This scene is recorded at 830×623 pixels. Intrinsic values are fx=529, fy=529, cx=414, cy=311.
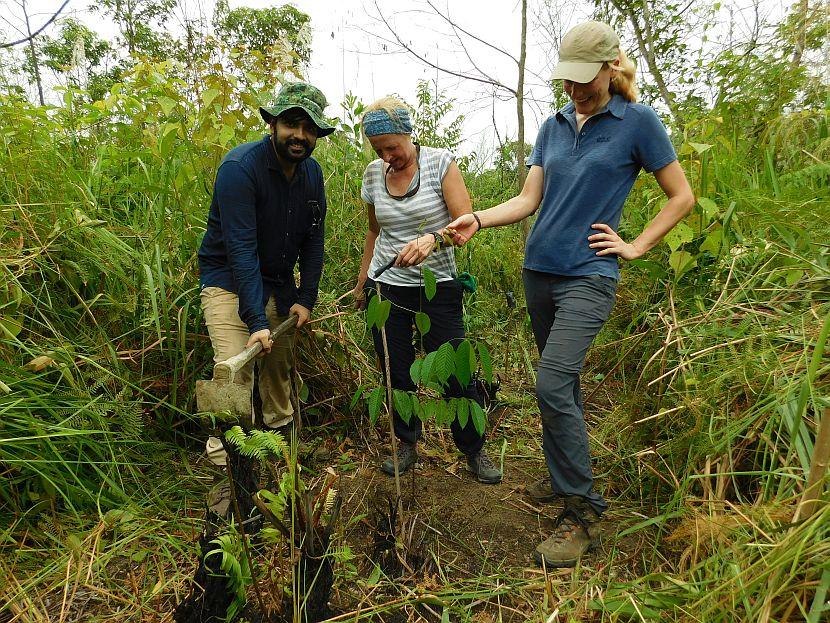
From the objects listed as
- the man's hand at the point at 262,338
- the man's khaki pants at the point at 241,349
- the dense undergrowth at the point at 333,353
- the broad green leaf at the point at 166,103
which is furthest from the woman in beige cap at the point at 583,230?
the broad green leaf at the point at 166,103

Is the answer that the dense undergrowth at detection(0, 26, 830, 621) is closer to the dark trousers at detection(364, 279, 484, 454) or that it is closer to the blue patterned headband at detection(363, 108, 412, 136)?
the dark trousers at detection(364, 279, 484, 454)

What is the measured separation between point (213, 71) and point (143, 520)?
2.22m

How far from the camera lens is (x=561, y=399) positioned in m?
1.92

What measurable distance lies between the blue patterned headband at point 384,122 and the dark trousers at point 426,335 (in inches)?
26.9

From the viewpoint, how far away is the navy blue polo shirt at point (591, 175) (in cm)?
190

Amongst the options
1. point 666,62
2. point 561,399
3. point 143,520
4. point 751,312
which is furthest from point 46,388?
point 666,62

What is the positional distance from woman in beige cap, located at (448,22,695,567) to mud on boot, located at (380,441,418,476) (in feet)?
2.55

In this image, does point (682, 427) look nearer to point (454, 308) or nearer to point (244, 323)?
point (454, 308)

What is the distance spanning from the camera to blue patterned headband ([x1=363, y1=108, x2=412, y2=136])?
2.20 m

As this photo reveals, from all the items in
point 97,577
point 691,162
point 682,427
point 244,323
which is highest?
point 691,162

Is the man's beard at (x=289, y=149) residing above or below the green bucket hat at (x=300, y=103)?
below

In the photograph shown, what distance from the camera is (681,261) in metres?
2.62

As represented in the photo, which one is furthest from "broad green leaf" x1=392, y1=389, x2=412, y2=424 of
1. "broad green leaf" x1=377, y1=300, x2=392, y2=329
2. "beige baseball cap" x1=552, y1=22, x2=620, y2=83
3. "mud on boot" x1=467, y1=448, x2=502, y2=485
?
"beige baseball cap" x1=552, y1=22, x2=620, y2=83

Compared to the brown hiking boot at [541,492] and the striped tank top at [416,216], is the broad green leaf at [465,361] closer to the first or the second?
the striped tank top at [416,216]
